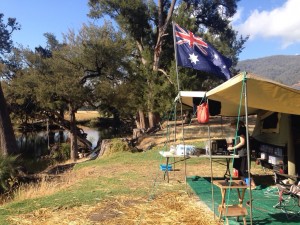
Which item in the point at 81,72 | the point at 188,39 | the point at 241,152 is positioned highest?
the point at 81,72

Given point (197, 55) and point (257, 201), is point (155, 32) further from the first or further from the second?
point (257, 201)

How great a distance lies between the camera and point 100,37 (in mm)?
20312

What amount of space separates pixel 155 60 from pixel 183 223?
16.7m

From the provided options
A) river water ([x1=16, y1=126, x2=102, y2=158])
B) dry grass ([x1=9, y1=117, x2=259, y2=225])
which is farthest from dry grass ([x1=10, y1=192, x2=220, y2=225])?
river water ([x1=16, y1=126, x2=102, y2=158])

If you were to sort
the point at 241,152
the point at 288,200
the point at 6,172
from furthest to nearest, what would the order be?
the point at 6,172 → the point at 241,152 → the point at 288,200

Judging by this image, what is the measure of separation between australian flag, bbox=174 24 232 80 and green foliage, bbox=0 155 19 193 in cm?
627

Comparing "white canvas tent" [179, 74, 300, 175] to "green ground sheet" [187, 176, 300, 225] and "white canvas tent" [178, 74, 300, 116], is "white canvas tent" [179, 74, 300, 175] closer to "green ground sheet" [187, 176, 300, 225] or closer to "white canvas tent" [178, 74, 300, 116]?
"white canvas tent" [178, 74, 300, 116]

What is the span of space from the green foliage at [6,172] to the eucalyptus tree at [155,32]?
9677mm

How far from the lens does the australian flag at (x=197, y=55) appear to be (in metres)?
8.16

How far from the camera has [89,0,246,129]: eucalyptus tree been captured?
1991 centimetres

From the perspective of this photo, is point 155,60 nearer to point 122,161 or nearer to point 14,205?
point 122,161

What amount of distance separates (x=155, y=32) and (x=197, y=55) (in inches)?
596

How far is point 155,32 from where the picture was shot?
22859mm

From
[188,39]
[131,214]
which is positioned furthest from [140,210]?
[188,39]
